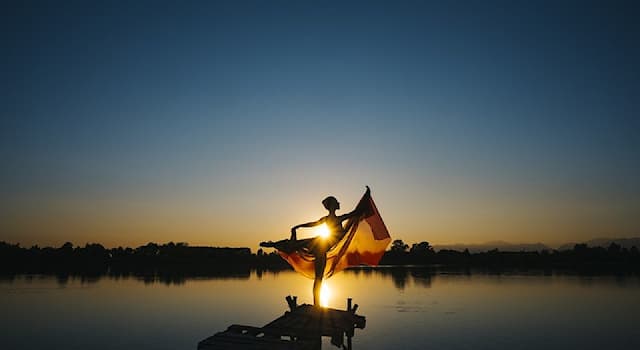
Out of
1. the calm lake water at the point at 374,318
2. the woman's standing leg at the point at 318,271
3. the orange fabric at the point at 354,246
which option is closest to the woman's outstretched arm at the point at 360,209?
the orange fabric at the point at 354,246

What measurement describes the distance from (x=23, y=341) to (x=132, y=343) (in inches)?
283

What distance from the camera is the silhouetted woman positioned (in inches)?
436

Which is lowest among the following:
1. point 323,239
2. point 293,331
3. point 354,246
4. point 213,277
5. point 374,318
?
point 374,318

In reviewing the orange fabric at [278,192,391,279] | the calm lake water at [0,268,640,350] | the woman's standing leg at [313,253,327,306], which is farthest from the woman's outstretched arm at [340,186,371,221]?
the calm lake water at [0,268,640,350]

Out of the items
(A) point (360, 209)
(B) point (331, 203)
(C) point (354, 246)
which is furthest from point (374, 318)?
(B) point (331, 203)

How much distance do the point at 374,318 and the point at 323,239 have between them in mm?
33272

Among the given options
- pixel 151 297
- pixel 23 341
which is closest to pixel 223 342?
pixel 23 341

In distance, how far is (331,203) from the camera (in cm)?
1098

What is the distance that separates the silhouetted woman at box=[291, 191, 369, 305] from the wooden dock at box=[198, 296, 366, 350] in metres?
0.58

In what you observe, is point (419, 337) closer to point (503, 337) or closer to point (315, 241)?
point (503, 337)

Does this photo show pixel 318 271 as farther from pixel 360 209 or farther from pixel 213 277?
pixel 213 277

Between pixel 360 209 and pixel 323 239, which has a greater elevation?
pixel 360 209

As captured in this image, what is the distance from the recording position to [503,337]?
3331 cm

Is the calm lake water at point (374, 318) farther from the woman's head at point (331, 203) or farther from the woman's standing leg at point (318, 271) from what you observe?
the woman's head at point (331, 203)
